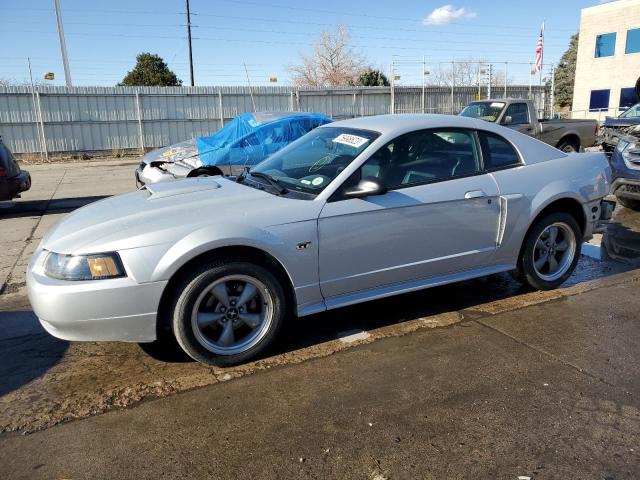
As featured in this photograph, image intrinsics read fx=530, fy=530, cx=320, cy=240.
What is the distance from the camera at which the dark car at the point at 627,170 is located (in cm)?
777

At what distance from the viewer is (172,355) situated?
148 inches

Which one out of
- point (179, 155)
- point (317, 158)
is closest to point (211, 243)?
point (317, 158)

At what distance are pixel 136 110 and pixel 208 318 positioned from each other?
20.0m

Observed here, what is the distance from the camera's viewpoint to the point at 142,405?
3137 mm

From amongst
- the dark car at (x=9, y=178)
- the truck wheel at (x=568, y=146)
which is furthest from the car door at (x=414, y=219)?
the truck wheel at (x=568, y=146)

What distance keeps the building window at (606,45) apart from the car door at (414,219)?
114 feet

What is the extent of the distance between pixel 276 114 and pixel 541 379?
791cm

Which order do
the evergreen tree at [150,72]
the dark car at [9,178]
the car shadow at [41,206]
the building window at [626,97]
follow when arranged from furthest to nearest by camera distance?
the evergreen tree at [150,72], the building window at [626,97], the car shadow at [41,206], the dark car at [9,178]

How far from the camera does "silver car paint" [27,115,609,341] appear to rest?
321cm

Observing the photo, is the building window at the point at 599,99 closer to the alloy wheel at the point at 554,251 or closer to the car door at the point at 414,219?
the alloy wheel at the point at 554,251

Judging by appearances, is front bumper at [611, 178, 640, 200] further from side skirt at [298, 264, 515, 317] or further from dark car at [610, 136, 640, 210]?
side skirt at [298, 264, 515, 317]

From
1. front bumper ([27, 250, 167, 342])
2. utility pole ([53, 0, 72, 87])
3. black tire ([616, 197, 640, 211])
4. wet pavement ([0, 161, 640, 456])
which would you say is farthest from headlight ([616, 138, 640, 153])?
utility pole ([53, 0, 72, 87])

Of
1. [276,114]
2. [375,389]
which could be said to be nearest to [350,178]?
[375,389]

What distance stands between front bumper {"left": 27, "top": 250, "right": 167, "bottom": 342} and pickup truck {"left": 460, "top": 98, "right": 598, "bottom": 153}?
33.3 feet
